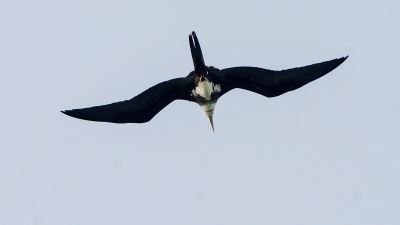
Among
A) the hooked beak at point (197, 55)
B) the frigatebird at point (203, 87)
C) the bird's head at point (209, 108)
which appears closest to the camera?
the hooked beak at point (197, 55)

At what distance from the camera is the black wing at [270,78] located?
98.6ft

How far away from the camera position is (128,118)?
100 ft

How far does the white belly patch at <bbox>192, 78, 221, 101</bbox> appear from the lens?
30062mm

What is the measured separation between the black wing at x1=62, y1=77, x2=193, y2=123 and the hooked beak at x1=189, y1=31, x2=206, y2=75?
0.89 meters

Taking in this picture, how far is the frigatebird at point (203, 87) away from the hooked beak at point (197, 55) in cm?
35

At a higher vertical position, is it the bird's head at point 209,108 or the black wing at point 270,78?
the black wing at point 270,78

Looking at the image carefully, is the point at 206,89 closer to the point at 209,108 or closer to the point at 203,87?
the point at 203,87

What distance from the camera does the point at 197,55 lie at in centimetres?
2859

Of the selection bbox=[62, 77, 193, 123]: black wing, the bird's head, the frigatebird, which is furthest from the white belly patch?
the bird's head

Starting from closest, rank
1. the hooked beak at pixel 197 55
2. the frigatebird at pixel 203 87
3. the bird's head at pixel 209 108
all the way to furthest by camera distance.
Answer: the hooked beak at pixel 197 55 < the frigatebird at pixel 203 87 < the bird's head at pixel 209 108

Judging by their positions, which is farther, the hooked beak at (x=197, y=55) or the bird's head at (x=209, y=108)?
the bird's head at (x=209, y=108)

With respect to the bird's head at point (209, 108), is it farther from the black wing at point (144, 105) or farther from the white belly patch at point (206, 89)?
the black wing at point (144, 105)

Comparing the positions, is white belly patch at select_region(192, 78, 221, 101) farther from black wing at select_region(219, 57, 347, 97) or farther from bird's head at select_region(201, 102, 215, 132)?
bird's head at select_region(201, 102, 215, 132)

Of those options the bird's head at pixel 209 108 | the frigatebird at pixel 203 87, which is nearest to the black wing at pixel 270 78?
the frigatebird at pixel 203 87
